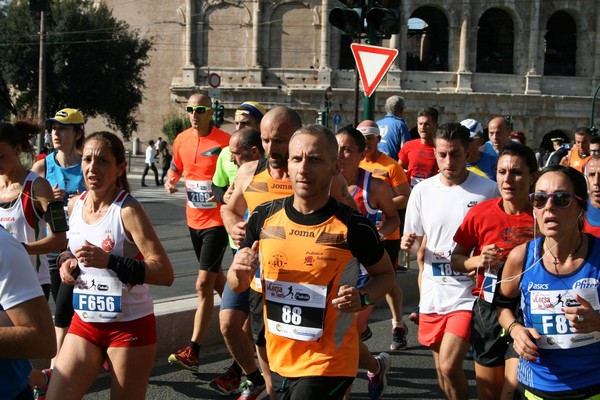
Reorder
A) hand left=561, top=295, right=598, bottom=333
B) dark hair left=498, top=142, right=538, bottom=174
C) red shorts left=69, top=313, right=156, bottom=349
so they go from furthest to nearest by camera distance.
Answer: dark hair left=498, top=142, right=538, bottom=174
red shorts left=69, top=313, right=156, bottom=349
hand left=561, top=295, right=598, bottom=333

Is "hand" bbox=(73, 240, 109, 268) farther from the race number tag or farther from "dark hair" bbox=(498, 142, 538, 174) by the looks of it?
"dark hair" bbox=(498, 142, 538, 174)

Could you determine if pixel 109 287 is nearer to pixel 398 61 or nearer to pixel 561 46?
pixel 398 61

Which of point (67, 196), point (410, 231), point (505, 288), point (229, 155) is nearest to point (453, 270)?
point (410, 231)

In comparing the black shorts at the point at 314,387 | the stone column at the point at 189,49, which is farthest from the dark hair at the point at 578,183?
the stone column at the point at 189,49

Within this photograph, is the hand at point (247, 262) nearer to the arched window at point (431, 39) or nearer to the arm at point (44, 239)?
the arm at point (44, 239)

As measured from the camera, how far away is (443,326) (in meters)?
5.54

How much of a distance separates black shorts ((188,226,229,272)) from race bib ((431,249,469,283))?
2.20m

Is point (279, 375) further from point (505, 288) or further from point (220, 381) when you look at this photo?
point (220, 381)

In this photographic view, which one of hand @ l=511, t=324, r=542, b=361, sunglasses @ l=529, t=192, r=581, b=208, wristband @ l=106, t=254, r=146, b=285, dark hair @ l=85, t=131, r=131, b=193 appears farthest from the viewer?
dark hair @ l=85, t=131, r=131, b=193

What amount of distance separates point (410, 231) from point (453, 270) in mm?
746

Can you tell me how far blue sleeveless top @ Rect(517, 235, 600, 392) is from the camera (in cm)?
372

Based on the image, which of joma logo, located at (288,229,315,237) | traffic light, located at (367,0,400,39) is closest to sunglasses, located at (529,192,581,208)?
joma logo, located at (288,229,315,237)

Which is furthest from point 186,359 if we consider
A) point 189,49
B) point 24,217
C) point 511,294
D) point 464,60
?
point 464,60

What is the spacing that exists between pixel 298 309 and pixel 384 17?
758cm
